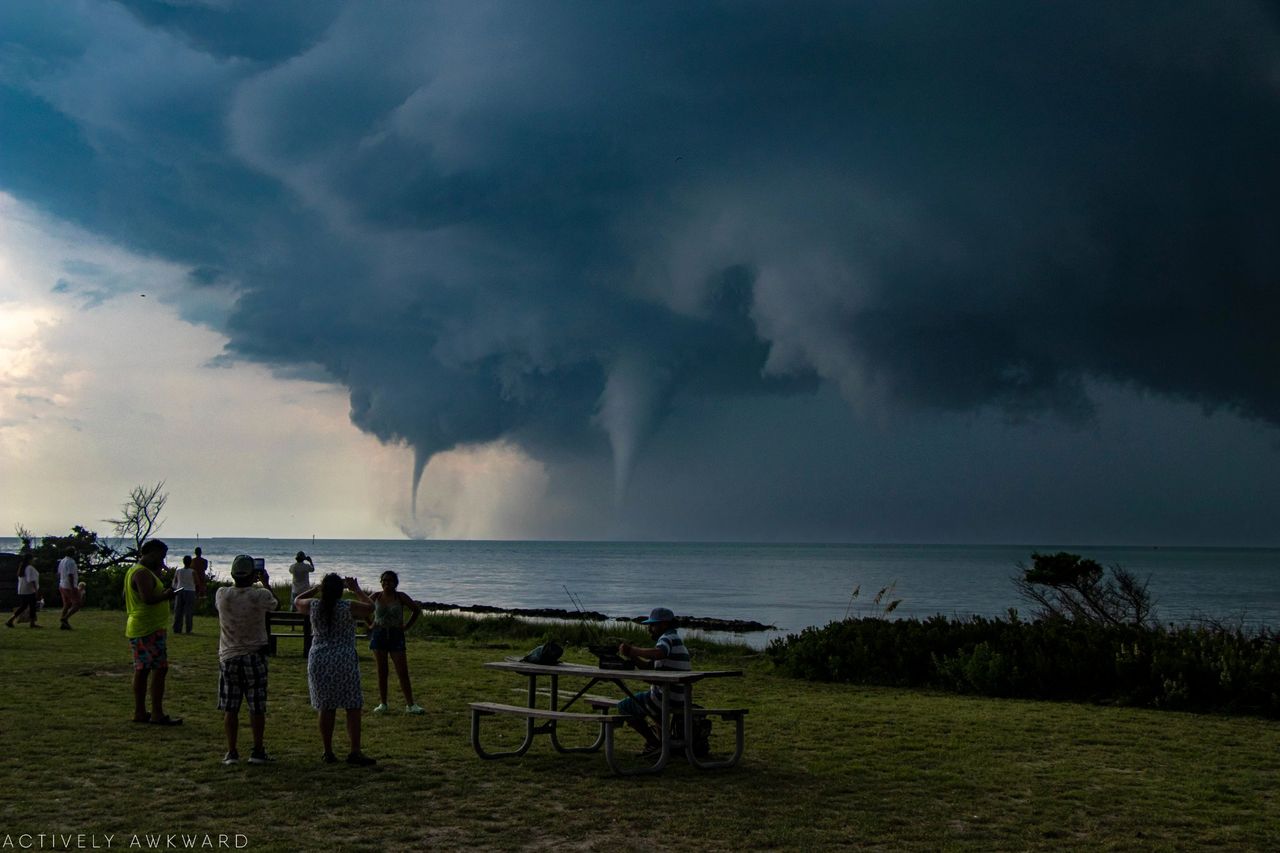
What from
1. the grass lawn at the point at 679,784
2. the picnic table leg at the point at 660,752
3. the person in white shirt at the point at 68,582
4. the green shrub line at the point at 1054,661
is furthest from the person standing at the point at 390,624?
the person in white shirt at the point at 68,582

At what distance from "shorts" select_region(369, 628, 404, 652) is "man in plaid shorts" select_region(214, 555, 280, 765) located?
2929 mm

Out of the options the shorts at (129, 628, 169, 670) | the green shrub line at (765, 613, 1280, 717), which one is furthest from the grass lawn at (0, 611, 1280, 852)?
the green shrub line at (765, 613, 1280, 717)

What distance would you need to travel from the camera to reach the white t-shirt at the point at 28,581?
2352 cm

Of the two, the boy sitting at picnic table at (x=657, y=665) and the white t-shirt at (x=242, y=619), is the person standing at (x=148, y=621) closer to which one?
the white t-shirt at (x=242, y=619)

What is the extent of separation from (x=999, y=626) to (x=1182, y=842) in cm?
1066

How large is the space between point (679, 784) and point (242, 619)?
3958 mm

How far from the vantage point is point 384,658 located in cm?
1246

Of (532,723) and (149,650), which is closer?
(532,723)

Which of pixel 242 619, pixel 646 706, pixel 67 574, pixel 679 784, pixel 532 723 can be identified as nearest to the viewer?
pixel 679 784

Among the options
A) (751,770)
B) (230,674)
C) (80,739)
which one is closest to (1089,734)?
(751,770)

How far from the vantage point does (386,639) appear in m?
12.2

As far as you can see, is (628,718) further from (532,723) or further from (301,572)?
(301,572)

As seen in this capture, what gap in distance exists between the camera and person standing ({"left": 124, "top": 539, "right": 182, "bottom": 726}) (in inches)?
416

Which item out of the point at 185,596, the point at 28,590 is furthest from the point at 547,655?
the point at 28,590
